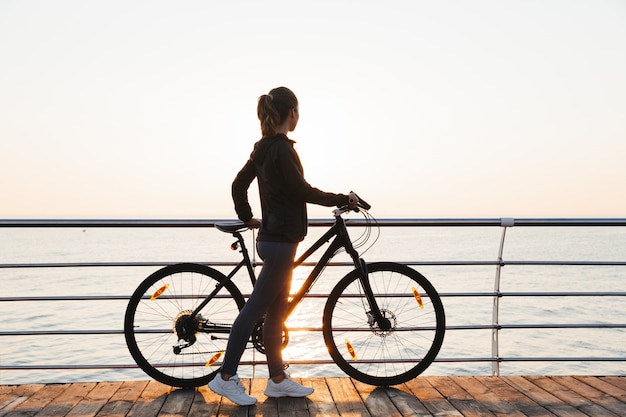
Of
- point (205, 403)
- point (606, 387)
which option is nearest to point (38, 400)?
point (205, 403)

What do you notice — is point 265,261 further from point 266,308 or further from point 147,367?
point 147,367

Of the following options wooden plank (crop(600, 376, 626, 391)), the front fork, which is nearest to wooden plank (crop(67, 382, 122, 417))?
the front fork

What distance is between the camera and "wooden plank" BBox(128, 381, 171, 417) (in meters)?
2.96

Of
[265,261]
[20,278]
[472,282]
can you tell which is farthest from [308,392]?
[20,278]

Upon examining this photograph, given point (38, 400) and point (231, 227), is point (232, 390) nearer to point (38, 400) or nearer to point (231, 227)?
point (231, 227)

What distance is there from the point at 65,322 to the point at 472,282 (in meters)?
14.3

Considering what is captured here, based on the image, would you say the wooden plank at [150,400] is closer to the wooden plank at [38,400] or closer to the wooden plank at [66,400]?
the wooden plank at [66,400]

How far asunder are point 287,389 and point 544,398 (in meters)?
1.40

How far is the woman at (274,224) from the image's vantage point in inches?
115

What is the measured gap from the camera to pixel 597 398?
126 inches

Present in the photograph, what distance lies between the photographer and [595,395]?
3.25 m

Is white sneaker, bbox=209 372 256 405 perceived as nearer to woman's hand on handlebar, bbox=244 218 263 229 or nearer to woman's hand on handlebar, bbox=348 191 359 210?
woman's hand on handlebar, bbox=244 218 263 229

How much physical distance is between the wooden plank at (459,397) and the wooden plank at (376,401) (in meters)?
0.32

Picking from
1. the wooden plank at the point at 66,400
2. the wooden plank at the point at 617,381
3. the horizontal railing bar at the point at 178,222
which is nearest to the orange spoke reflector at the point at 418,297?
the horizontal railing bar at the point at 178,222
